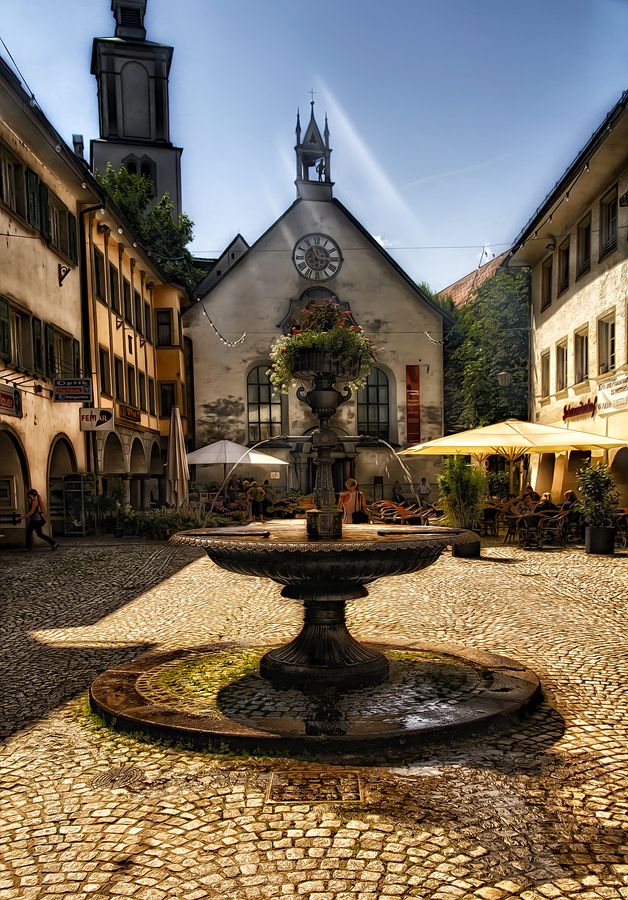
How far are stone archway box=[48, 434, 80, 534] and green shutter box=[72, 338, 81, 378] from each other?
1.95m

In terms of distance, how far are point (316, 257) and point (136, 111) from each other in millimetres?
22669

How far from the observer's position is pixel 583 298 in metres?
20.9

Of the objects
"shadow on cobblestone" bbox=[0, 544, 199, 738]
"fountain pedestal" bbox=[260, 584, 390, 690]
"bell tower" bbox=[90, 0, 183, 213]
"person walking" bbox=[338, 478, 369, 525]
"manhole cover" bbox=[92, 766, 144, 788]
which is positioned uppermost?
"bell tower" bbox=[90, 0, 183, 213]

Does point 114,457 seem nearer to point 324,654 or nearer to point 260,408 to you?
point 260,408

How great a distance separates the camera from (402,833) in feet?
10.4

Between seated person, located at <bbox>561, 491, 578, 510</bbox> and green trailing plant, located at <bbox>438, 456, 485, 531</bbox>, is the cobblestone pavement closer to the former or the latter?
green trailing plant, located at <bbox>438, 456, 485, 531</bbox>

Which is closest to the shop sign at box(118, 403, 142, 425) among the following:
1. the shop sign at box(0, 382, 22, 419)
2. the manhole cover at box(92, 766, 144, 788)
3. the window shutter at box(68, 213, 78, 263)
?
the window shutter at box(68, 213, 78, 263)

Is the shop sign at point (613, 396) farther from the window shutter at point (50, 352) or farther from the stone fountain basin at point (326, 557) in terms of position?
the stone fountain basin at point (326, 557)

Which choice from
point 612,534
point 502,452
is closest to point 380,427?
point 502,452

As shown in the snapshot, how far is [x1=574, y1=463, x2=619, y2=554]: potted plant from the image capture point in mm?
13867

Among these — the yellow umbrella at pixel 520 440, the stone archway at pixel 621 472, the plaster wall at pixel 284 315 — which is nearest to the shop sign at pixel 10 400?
the yellow umbrella at pixel 520 440

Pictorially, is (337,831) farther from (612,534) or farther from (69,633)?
(612,534)

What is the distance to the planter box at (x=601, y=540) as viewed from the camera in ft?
45.5

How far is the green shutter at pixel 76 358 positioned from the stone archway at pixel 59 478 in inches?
76.8
